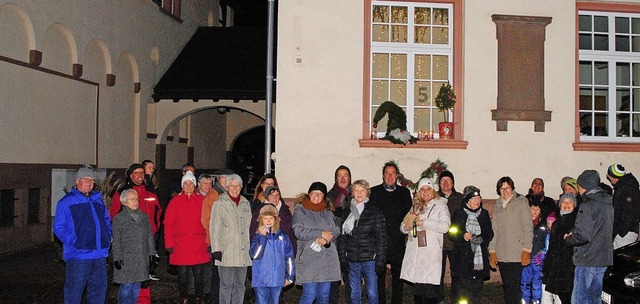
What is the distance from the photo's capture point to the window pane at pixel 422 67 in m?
11.2

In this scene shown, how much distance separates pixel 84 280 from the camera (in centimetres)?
730

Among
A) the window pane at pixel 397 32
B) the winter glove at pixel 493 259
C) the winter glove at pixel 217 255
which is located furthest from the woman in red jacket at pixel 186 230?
the window pane at pixel 397 32

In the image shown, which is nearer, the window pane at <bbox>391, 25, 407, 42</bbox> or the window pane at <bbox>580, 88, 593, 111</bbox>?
the window pane at <bbox>391, 25, 407, 42</bbox>

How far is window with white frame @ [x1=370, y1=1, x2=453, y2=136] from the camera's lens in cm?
1113

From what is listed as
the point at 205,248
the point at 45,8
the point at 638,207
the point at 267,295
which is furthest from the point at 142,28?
the point at 638,207

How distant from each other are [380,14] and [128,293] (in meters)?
6.16

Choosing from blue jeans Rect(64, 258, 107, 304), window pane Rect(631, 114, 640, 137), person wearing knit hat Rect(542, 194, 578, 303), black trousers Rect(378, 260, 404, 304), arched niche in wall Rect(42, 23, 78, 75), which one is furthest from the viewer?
arched niche in wall Rect(42, 23, 78, 75)

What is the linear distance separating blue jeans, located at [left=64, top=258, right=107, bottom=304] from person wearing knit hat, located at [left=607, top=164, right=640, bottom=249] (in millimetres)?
6264

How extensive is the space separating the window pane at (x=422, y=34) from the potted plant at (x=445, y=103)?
842mm

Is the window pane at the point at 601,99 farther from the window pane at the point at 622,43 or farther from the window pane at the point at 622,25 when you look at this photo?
the window pane at the point at 622,25

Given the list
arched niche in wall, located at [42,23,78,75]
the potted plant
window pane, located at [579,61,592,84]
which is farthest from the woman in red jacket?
arched niche in wall, located at [42,23,78,75]

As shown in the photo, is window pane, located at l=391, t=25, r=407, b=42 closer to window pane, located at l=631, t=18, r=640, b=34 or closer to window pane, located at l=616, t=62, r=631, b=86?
window pane, located at l=616, t=62, r=631, b=86

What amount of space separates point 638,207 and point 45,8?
11.7 meters

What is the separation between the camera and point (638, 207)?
27.7 feet
